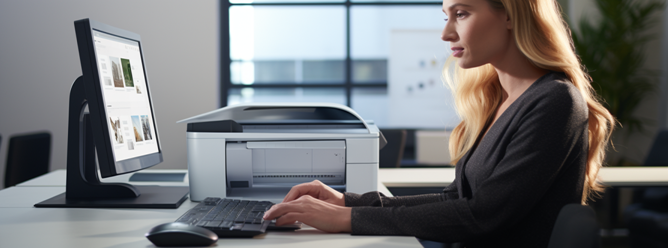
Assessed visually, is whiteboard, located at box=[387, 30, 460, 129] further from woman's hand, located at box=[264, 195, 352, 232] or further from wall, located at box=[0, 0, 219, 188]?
woman's hand, located at box=[264, 195, 352, 232]

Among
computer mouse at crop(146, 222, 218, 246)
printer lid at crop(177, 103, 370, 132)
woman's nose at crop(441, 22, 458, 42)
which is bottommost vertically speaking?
computer mouse at crop(146, 222, 218, 246)

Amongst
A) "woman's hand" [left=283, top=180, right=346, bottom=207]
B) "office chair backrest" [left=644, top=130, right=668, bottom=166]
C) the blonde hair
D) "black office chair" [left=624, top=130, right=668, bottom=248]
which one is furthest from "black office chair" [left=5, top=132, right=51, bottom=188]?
"office chair backrest" [left=644, top=130, right=668, bottom=166]

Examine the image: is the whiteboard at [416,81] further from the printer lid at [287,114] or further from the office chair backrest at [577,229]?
the office chair backrest at [577,229]

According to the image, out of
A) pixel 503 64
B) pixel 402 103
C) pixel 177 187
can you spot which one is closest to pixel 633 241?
pixel 503 64

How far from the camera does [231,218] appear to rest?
0.89 metres

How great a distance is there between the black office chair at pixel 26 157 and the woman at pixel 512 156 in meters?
1.57

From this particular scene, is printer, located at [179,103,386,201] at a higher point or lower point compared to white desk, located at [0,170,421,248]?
higher

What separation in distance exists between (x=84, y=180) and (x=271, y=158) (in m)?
0.48

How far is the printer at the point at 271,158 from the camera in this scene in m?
1.16

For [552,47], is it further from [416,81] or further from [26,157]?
[416,81]

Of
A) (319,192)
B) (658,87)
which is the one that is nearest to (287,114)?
(319,192)

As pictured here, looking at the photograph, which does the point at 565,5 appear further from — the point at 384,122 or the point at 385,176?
the point at 385,176

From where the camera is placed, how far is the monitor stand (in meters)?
1.12

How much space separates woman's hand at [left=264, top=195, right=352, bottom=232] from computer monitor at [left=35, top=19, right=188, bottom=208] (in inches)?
14.5
